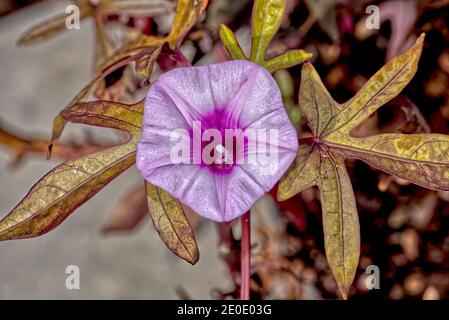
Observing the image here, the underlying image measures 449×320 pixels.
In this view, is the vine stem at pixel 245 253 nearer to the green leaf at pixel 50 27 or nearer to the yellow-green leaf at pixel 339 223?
the yellow-green leaf at pixel 339 223

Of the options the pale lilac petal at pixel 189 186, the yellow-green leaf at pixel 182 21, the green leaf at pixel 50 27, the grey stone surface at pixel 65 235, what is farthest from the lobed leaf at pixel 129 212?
the pale lilac petal at pixel 189 186

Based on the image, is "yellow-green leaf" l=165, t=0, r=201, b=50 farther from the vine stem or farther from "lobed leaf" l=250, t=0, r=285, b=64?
the vine stem

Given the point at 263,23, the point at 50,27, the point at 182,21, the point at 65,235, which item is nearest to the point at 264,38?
the point at 263,23

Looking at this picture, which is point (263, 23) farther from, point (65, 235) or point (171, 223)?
point (65, 235)

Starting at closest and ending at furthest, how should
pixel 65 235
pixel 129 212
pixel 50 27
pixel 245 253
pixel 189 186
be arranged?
pixel 189 186 → pixel 245 253 → pixel 50 27 → pixel 129 212 → pixel 65 235

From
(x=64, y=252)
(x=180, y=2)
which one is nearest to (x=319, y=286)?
(x=180, y=2)

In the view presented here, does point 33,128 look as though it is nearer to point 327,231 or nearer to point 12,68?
point 12,68
